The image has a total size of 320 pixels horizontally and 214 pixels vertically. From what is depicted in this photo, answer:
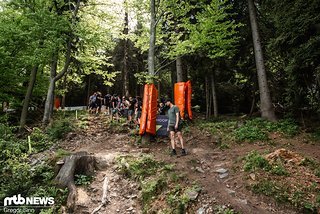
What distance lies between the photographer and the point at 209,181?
6535 millimetres

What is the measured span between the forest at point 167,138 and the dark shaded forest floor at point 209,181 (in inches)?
1.3

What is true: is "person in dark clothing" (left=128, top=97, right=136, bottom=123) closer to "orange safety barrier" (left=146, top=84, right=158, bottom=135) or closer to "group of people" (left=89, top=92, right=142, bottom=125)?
"group of people" (left=89, top=92, right=142, bottom=125)

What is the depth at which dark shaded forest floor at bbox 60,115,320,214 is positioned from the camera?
17.9ft

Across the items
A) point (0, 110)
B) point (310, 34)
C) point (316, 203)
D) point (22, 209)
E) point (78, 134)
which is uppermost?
point (310, 34)

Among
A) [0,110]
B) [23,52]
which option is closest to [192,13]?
[23,52]

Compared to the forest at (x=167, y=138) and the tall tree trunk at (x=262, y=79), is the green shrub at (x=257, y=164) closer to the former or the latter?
the forest at (x=167, y=138)

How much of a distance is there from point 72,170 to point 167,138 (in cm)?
515

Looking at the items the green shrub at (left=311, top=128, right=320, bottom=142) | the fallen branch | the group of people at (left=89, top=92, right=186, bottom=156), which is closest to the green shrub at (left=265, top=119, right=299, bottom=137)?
the green shrub at (left=311, top=128, right=320, bottom=142)

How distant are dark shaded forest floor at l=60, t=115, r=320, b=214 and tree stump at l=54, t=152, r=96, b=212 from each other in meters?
0.22

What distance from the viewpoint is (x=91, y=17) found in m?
17.5

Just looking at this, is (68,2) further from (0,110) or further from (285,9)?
(285,9)

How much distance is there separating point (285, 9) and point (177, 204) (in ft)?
27.0

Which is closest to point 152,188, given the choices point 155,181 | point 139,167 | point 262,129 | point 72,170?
point 155,181

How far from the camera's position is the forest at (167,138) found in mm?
6188
